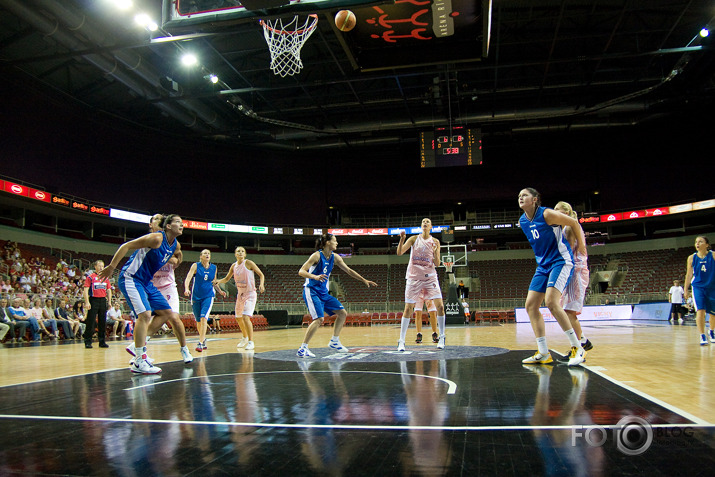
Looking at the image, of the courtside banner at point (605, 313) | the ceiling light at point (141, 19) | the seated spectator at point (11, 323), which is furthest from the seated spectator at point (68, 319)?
the courtside banner at point (605, 313)

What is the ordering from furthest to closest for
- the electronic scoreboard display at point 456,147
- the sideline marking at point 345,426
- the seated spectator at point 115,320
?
the electronic scoreboard display at point 456,147 → the seated spectator at point 115,320 → the sideline marking at point 345,426

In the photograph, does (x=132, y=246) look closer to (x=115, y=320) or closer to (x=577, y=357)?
(x=577, y=357)

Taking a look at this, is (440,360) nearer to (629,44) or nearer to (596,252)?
(629,44)

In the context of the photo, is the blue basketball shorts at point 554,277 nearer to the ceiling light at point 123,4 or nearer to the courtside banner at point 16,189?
the ceiling light at point 123,4

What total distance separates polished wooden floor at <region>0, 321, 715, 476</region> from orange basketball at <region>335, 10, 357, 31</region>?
5475 millimetres

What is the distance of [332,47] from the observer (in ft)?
76.6

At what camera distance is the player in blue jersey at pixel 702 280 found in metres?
8.17

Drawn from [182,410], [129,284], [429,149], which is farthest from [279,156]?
[182,410]

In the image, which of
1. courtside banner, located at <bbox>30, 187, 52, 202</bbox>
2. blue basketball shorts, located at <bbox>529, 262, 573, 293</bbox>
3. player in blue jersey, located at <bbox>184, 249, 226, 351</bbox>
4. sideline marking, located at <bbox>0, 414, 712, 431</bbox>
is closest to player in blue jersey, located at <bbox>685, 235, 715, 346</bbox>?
blue basketball shorts, located at <bbox>529, 262, 573, 293</bbox>

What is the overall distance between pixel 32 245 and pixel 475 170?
3046 centimetres

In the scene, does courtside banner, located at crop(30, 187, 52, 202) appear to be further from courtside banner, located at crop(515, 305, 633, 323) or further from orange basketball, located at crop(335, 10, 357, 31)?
courtside banner, located at crop(515, 305, 633, 323)

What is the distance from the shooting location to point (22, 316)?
14.1m

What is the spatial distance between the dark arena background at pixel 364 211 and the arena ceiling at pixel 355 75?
0.17 meters

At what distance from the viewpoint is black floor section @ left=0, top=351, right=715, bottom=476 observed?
89.1 inches
